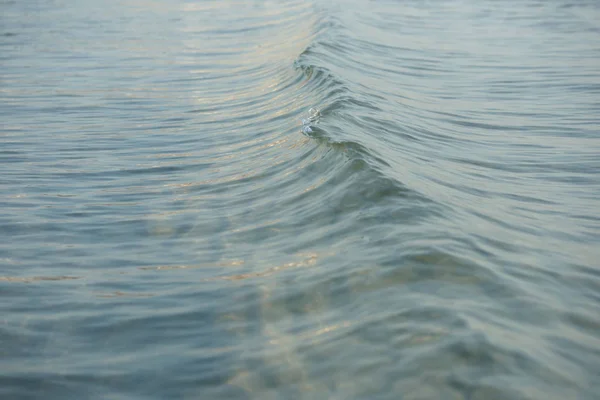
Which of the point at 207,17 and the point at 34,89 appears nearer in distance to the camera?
the point at 34,89

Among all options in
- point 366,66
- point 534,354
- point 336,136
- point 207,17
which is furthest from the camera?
point 207,17

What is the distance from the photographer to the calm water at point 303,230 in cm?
363

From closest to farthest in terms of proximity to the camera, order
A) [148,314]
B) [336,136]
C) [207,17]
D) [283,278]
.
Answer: [148,314], [283,278], [336,136], [207,17]

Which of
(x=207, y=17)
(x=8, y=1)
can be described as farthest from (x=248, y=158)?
(x=8, y=1)

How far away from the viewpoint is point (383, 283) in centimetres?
434

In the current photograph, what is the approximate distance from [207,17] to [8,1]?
246 inches

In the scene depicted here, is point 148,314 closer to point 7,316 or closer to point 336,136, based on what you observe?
point 7,316

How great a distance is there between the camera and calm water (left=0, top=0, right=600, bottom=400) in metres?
3.63

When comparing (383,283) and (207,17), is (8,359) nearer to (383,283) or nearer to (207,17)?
(383,283)

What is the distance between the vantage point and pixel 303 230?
5.29 meters

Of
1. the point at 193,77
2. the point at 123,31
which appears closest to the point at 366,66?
the point at 193,77

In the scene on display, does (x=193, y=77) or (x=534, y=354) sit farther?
(x=193, y=77)

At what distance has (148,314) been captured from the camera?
420cm

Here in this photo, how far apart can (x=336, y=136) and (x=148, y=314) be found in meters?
3.28
